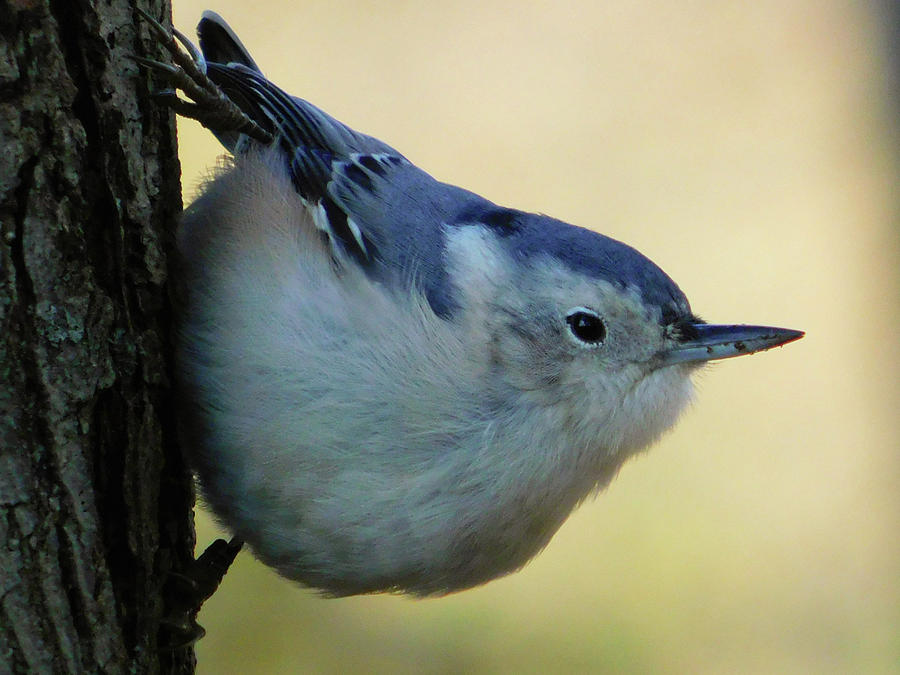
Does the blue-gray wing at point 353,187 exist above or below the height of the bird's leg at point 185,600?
above

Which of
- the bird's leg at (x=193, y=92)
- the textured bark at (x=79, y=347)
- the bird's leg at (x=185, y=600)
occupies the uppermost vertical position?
the bird's leg at (x=193, y=92)

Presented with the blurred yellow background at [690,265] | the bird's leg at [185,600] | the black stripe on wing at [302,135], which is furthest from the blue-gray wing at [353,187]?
the blurred yellow background at [690,265]

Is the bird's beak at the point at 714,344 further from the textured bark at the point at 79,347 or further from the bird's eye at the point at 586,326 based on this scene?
the textured bark at the point at 79,347

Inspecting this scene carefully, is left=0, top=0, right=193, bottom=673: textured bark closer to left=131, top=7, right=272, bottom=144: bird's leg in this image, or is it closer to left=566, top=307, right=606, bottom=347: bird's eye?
left=131, top=7, right=272, bottom=144: bird's leg

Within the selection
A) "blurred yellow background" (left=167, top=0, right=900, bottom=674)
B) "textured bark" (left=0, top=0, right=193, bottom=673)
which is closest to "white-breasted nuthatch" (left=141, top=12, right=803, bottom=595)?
"textured bark" (left=0, top=0, right=193, bottom=673)

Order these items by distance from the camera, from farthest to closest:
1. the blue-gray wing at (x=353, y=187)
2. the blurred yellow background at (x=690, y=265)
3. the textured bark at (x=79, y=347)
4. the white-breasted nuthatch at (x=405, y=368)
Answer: the blurred yellow background at (x=690, y=265), the blue-gray wing at (x=353, y=187), the white-breasted nuthatch at (x=405, y=368), the textured bark at (x=79, y=347)

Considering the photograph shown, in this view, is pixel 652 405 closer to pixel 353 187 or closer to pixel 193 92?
pixel 353 187

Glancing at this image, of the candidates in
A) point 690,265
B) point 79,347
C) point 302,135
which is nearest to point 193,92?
point 302,135
